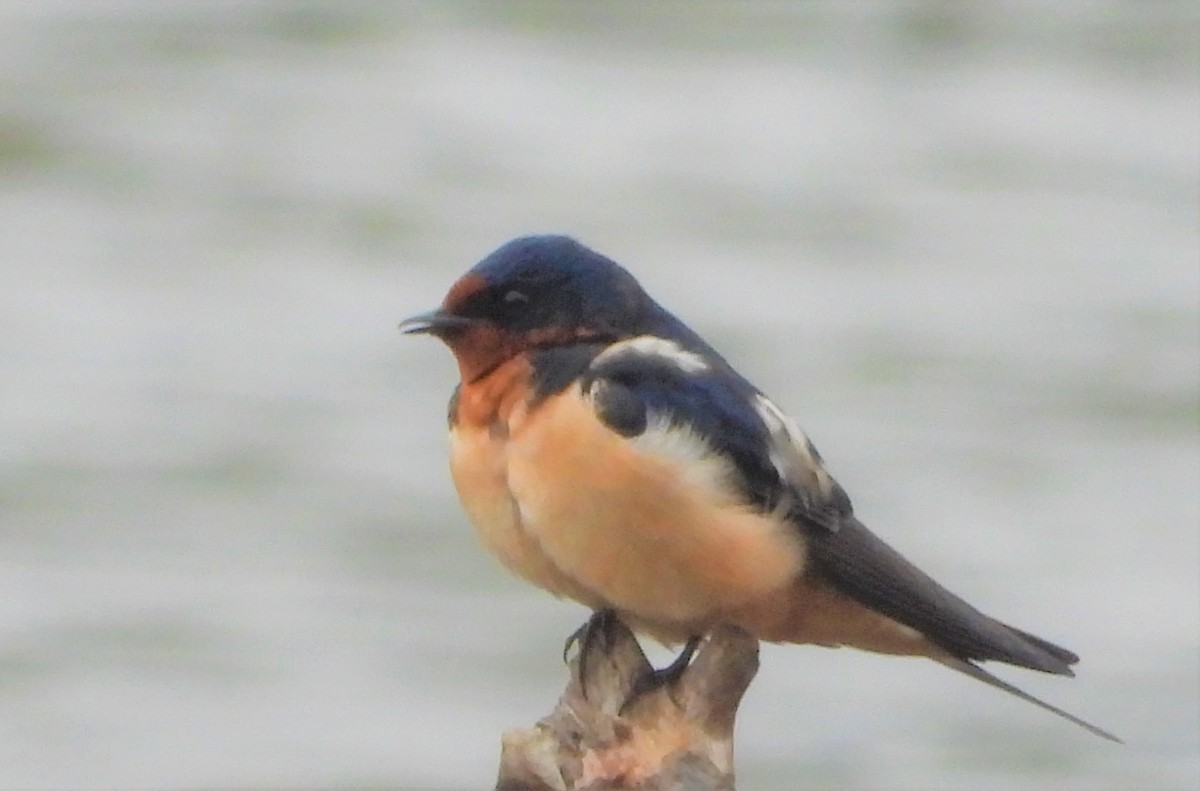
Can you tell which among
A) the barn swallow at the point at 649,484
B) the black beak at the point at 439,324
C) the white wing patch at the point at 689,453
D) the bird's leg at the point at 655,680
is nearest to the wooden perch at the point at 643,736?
the bird's leg at the point at 655,680

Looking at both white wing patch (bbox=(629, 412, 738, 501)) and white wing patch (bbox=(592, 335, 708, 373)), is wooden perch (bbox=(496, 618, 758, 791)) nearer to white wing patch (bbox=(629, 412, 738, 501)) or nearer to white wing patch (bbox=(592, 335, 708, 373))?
white wing patch (bbox=(629, 412, 738, 501))

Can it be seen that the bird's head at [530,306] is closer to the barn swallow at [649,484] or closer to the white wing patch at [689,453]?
the barn swallow at [649,484]

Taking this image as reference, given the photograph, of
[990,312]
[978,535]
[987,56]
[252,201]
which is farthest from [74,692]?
[987,56]

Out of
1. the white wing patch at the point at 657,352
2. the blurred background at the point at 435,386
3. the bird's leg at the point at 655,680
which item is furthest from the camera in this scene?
the blurred background at the point at 435,386

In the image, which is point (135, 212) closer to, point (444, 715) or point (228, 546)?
point (228, 546)

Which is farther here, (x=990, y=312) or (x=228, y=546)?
(x=990, y=312)

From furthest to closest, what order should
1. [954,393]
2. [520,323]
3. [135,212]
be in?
[135,212] < [954,393] < [520,323]

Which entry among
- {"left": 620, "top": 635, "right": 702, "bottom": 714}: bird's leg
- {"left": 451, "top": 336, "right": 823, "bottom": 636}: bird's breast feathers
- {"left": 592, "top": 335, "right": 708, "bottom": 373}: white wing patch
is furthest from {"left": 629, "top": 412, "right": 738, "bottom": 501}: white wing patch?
{"left": 620, "top": 635, "right": 702, "bottom": 714}: bird's leg

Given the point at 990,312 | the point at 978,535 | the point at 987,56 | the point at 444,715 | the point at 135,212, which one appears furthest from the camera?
the point at 987,56
